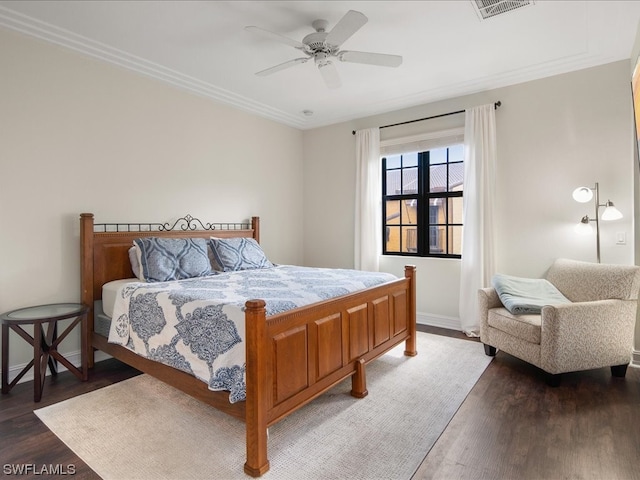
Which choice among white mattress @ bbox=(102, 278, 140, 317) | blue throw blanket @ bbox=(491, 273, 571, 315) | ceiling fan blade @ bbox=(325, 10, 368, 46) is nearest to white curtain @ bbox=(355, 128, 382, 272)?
blue throw blanket @ bbox=(491, 273, 571, 315)

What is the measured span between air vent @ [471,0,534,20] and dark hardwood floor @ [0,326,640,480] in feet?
8.96

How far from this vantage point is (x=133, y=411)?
239 cm

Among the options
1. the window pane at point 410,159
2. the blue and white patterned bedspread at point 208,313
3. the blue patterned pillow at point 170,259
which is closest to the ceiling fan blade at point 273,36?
the blue and white patterned bedspread at point 208,313

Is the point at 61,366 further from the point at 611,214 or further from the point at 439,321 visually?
the point at 611,214

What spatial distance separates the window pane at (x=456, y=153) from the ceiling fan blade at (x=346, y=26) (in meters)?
2.26

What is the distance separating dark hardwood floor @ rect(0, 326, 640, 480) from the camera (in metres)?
1.81

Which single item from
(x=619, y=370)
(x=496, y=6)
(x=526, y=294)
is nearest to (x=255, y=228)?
(x=526, y=294)

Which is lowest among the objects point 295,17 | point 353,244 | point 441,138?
point 353,244

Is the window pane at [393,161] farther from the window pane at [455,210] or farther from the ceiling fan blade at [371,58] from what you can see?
the ceiling fan blade at [371,58]

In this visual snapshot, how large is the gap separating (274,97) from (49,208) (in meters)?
2.61

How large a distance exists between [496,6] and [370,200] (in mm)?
2566

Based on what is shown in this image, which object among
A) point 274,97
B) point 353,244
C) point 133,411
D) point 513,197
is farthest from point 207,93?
point 513,197

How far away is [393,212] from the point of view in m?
4.81

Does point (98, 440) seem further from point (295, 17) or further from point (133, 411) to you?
point (295, 17)
